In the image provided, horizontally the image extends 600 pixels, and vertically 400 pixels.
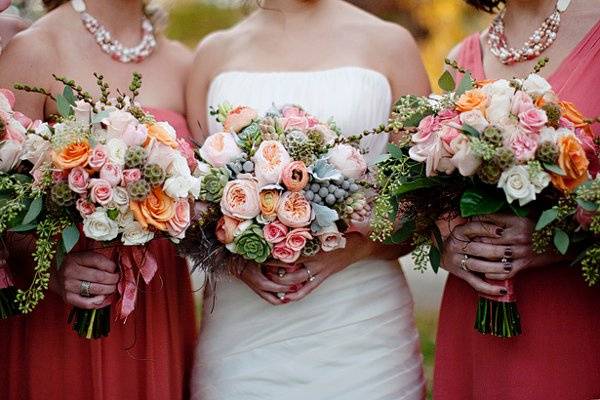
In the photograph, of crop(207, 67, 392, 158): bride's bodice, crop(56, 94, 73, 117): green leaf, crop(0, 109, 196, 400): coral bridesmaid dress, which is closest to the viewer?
crop(56, 94, 73, 117): green leaf

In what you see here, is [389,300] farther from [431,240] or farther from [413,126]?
[413,126]

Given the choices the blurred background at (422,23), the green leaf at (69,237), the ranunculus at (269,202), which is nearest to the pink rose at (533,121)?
the ranunculus at (269,202)

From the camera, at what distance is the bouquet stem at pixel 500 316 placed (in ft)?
10.6

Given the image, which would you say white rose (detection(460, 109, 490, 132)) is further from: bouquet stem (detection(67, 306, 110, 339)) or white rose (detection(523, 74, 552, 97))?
bouquet stem (detection(67, 306, 110, 339))

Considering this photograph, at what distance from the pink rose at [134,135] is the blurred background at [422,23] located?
3.02 meters

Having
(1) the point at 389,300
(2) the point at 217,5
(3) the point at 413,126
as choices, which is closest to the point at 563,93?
(3) the point at 413,126

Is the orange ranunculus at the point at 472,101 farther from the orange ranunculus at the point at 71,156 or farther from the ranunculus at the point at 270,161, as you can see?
the orange ranunculus at the point at 71,156

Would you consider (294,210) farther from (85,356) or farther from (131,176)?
(85,356)

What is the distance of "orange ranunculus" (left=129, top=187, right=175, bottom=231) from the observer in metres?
2.96

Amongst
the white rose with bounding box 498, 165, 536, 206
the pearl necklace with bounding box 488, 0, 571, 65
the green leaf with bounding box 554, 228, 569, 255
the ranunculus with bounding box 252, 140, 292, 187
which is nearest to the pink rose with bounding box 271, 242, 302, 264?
the ranunculus with bounding box 252, 140, 292, 187

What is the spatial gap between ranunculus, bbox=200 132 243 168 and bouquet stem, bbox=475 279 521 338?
1046 mm

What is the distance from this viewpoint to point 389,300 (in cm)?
383

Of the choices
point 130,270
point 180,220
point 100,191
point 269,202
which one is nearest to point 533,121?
point 269,202

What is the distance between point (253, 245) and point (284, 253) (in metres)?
0.12
